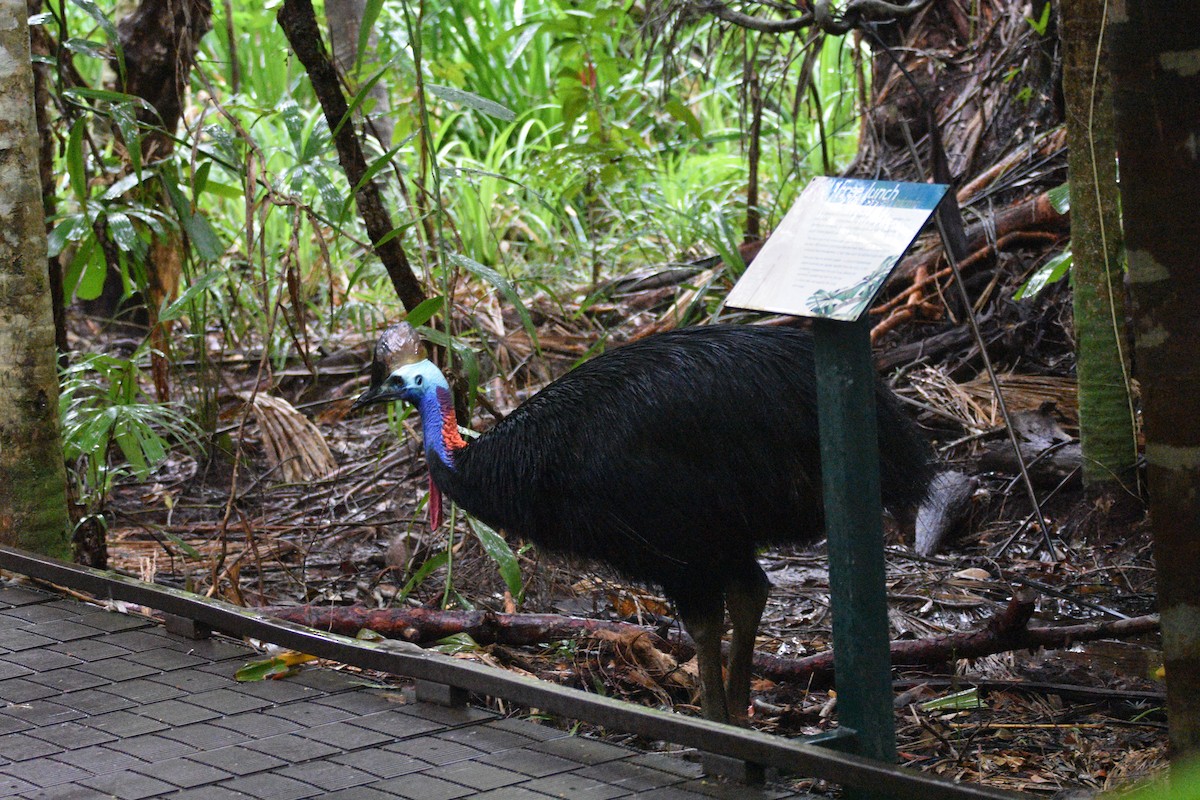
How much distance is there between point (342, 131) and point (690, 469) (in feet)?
6.36

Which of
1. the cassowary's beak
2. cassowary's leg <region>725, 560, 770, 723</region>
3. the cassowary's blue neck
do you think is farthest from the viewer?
the cassowary's beak

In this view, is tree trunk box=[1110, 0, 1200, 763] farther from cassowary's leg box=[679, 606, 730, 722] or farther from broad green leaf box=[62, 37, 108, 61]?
broad green leaf box=[62, 37, 108, 61]

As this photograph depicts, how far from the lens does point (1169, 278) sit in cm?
218

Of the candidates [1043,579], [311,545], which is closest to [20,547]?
[311,545]

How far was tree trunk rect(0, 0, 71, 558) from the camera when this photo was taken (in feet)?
13.5

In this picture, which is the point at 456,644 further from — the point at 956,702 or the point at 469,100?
the point at 469,100

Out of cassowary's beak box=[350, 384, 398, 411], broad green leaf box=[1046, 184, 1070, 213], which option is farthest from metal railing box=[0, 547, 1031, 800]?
broad green leaf box=[1046, 184, 1070, 213]

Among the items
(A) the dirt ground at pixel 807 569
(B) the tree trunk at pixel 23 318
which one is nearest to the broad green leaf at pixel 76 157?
(B) the tree trunk at pixel 23 318

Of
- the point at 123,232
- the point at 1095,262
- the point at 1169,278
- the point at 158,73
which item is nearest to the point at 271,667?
the point at 123,232

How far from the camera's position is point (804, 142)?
790 centimetres

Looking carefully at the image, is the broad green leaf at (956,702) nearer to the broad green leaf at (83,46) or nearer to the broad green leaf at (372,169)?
the broad green leaf at (372,169)

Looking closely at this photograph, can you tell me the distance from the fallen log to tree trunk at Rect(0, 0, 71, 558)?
89 centimetres

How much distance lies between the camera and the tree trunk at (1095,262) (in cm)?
423

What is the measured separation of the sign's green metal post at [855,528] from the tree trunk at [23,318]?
2.67 metres
